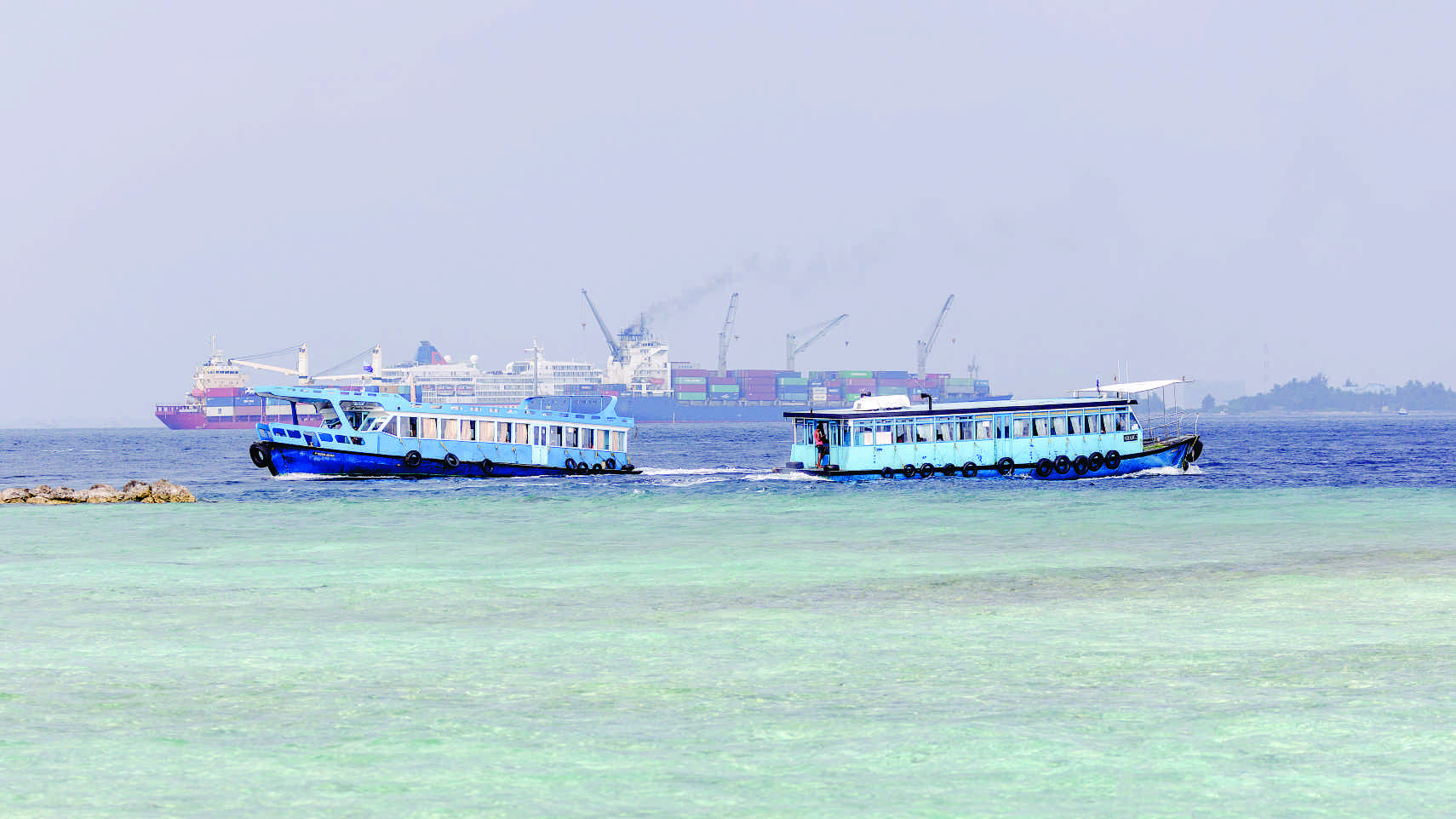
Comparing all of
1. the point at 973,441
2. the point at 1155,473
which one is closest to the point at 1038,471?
the point at 973,441

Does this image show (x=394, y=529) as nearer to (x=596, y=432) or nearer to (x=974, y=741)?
(x=974, y=741)

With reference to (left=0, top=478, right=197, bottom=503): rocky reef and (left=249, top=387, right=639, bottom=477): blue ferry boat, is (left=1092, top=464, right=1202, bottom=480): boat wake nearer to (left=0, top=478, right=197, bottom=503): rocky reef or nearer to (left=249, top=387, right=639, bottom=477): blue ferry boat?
(left=249, top=387, right=639, bottom=477): blue ferry boat

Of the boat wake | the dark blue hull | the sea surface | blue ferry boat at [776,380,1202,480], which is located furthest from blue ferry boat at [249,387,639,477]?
the sea surface

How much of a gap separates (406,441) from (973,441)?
2508 cm

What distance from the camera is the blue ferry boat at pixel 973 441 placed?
60812 millimetres

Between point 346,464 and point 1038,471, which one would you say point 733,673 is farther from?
point 346,464

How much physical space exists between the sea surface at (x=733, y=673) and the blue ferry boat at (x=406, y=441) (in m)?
28.1

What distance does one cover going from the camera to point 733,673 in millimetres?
16234

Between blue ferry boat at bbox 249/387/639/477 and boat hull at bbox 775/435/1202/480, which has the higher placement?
blue ferry boat at bbox 249/387/639/477

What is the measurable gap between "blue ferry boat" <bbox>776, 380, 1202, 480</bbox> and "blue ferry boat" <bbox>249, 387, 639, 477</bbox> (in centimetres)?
1151

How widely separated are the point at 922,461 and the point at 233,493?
27.5 m

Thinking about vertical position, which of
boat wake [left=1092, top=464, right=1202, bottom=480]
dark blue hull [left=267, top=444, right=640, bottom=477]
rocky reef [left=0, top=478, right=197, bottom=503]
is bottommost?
boat wake [left=1092, top=464, right=1202, bottom=480]

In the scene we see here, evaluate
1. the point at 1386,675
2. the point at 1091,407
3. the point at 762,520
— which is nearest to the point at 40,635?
the point at 1386,675

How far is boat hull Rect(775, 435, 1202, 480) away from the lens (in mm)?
60719
